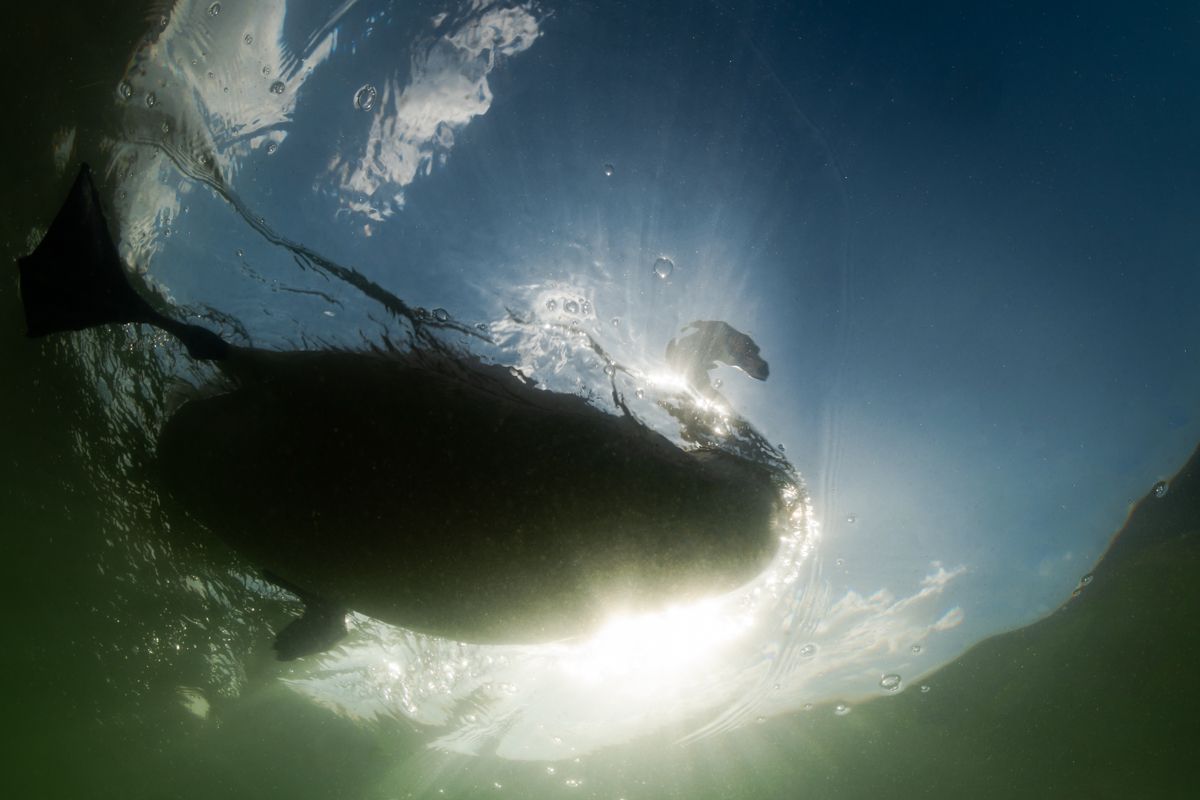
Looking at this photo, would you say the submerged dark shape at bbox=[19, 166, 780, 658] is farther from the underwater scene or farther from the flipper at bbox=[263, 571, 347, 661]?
the flipper at bbox=[263, 571, 347, 661]

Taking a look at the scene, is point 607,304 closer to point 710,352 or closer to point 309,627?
point 710,352

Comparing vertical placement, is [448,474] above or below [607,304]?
below

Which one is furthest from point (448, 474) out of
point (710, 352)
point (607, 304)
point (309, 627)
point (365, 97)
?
point (309, 627)

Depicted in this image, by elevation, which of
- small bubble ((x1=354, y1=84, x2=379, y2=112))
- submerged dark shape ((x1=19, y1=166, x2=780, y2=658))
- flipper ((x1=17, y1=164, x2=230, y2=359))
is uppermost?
flipper ((x1=17, y1=164, x2=230, y2=359))

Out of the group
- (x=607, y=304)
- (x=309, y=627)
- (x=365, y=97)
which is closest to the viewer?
(x=365, y=97)

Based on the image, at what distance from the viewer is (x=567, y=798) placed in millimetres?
20125

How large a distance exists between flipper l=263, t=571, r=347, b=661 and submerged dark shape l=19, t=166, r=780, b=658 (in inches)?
76.4

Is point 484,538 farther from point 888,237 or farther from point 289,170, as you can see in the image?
point 888,237

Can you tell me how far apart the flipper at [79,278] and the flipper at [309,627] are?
4.53m

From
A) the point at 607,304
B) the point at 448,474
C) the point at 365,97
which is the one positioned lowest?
the point at 448,474

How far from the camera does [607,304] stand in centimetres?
530

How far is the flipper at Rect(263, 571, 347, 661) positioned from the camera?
8258 millimetres

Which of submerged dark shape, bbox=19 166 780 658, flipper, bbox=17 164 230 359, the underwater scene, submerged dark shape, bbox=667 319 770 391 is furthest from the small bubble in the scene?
submerged dark shape, bbox=667 319 770 391

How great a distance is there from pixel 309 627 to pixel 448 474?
4.80 metres
